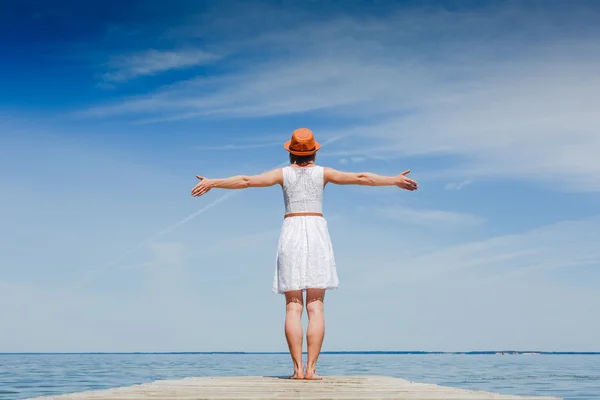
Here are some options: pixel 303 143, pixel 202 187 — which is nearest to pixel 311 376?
pixel 202 187

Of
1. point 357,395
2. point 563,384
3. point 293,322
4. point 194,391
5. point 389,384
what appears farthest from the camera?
point 563,384

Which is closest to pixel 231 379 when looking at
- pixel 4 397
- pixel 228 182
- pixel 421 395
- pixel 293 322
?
pixel 293 322

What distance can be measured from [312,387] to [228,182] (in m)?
2.62

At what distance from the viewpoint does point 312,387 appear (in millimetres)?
6934

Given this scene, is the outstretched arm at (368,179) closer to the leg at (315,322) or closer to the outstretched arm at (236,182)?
the outstretched arm at (236,182)

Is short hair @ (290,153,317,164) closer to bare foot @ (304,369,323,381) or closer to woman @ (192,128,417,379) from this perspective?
woman @ (192,128,417,379)

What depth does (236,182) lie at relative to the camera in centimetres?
834

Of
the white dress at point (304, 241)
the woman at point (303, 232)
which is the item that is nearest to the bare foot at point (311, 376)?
the woman at point (303, 232)

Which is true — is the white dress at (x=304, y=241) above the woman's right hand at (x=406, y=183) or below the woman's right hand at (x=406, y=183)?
below

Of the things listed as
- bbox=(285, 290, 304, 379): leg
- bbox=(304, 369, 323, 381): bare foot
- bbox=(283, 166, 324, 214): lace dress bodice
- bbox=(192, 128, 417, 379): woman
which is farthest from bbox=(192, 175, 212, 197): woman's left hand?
bbox=(304, 369, 323, 381): bare foot

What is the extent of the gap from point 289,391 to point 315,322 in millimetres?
1880

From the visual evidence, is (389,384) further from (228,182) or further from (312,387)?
(228,182)

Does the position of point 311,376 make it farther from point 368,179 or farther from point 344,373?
point 344,373

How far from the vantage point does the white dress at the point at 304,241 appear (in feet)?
27.1
